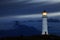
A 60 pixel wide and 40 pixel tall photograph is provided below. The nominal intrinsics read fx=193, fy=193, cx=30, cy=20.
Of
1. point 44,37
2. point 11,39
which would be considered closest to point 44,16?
point 44,37

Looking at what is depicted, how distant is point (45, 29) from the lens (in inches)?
658

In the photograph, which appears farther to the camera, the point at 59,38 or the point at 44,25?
the point at 59,38

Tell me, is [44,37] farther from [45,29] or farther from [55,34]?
[55,34]

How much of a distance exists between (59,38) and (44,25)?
10.8 meters

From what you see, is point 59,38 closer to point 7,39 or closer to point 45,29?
point 7,39

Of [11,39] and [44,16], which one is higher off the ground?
[44,16]

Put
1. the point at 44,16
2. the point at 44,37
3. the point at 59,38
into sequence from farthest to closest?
the point at 59,38 → the point at 44,16 → the point at 44,37

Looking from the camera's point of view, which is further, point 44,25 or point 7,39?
point 7,39

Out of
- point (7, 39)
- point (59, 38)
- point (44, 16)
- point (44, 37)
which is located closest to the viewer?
point (44, 37)

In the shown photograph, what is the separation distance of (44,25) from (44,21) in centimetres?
37

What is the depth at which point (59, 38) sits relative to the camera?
1073 inches

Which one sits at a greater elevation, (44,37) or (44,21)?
(44,21)

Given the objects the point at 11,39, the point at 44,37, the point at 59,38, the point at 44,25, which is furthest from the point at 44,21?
the point at 11,39

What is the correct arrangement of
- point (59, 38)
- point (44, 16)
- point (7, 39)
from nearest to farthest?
point (44, 16) → point (59, 38) → point (7, 39)
